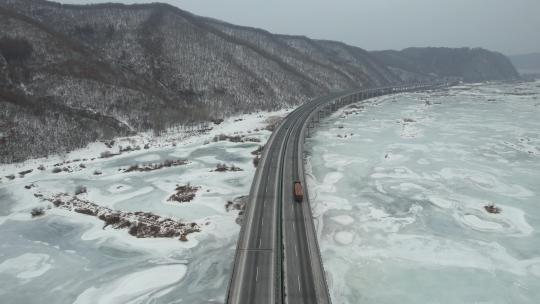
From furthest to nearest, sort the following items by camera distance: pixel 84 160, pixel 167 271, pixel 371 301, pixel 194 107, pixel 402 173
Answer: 1. pixel 194 107
2. pixel 84 160
3. pixel 402 173
4. pixel 167 271
5. pixel 371 301

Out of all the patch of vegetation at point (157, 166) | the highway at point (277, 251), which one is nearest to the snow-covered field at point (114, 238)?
the patch of vegetation at point (157, 166)

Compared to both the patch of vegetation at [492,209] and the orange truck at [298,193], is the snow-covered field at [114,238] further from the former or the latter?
the patch of vegetation at [492,209]

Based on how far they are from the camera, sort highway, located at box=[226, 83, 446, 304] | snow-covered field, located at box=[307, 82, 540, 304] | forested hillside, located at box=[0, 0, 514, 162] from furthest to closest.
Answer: forested hillside, located at box=[0, 0, 514, 162], snow-covered field, located at box=[307, 82, 540, 304], highway, located at box=[226, 83, 446, 304]

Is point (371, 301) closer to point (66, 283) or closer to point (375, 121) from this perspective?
point (66, 283)

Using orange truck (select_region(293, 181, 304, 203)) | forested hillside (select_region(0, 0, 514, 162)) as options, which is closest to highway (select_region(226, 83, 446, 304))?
orange truck (select_region(293, 181, 304, 203))

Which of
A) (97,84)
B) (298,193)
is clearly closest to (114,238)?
(298,193)

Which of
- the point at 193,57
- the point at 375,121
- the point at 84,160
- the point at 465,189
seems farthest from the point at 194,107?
the point at 465,189

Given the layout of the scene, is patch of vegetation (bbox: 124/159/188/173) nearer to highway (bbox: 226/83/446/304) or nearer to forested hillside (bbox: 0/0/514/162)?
highway (bbox: 226/83/446/304)

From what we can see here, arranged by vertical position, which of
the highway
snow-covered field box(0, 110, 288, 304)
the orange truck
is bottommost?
snow-covered field box(0, 110, 288, 304)
